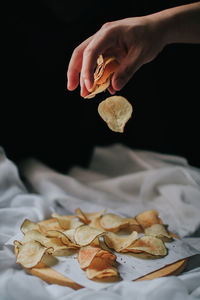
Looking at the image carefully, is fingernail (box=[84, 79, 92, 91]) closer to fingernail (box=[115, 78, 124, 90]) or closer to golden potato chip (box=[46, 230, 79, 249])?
fingernail (box=[115, 78, 124, 90])

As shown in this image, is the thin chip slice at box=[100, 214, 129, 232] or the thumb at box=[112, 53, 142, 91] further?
the thin chip slice at box=[100, 214, 129, 232]

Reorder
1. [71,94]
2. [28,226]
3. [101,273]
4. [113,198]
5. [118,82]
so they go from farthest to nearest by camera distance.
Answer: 1. [71,94]
2. [113,198]
3. [28,226]
4. [118,82]
5. [101,273]

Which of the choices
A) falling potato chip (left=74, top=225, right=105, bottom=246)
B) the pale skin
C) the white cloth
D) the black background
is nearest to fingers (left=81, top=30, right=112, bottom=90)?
the pale skin

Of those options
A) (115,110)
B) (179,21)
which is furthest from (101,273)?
(179,21)

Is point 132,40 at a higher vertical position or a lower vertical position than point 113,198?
higher

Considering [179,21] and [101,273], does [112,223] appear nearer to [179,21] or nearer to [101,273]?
[101,273]

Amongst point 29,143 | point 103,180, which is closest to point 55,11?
point 29,143
